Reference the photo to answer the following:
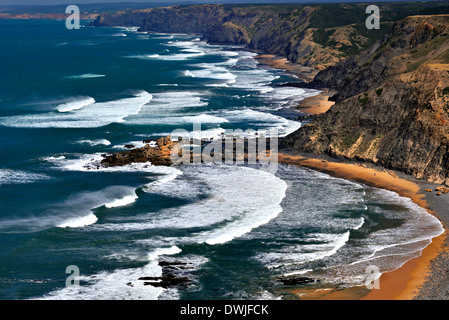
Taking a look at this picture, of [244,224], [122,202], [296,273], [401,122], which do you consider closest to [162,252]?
[244,224]

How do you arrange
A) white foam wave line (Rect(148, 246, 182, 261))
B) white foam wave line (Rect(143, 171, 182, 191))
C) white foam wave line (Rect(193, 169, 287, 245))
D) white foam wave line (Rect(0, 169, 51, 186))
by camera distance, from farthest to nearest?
white foam wave line (Rect(0, 169, 51, 186)), white foam wave line (Rect(143, 171, 182, 191)), white foam wave line (Rect(193, 169, 287, 245)), white foam wave line (Rect(148, 246, 182, 261))

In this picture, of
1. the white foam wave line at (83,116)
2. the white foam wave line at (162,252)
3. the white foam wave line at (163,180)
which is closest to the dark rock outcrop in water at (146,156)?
the white foam wave line at (163,180)

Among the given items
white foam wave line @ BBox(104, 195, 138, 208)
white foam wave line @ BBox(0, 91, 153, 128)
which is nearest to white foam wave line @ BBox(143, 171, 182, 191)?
white foam wave line @ BBox(104, 195, 138, 208)

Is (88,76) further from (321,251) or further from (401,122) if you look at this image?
(321,251)

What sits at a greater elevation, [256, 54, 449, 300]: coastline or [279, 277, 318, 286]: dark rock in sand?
[256, 54, 449, 300]: coastline

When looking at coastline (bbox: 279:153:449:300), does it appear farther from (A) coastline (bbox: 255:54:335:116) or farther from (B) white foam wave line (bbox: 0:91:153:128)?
(B) white foam wave line (bbox: 0:91:153:128)

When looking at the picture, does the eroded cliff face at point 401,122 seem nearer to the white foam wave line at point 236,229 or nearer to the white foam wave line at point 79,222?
the white foam wave line at point 236,229
